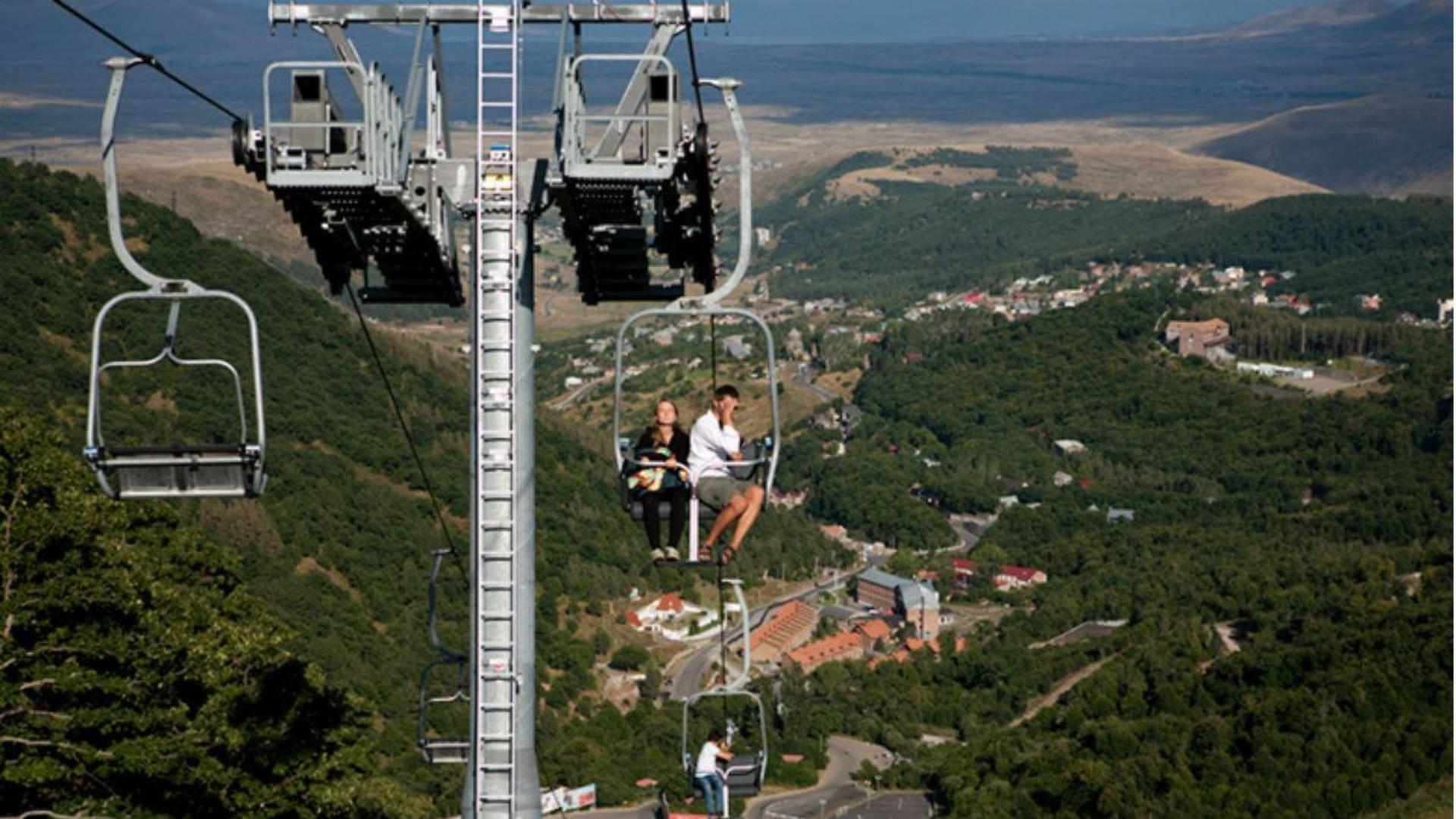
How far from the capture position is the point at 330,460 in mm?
68938

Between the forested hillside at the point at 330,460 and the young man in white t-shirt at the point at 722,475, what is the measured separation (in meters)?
28.9

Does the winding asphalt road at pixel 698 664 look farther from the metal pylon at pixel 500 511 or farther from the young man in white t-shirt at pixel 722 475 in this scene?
the metal pylon at pixel 500 511

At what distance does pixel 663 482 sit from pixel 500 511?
8.04ft

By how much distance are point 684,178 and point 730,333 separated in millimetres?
168404

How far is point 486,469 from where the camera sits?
12.9 metres

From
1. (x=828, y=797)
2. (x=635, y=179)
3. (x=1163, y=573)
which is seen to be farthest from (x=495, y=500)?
(x=1163, y=573)

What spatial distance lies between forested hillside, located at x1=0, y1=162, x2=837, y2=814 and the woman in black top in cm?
2884

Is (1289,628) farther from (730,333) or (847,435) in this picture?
(730,333)

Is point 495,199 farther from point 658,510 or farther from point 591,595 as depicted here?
point 591,595

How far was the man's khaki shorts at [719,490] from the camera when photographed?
50.0 feet

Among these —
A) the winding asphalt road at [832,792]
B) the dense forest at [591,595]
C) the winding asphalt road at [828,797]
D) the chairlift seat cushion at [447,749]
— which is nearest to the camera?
the chairlift seat cushion at [447,749]

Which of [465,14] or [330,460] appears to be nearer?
[465,14]

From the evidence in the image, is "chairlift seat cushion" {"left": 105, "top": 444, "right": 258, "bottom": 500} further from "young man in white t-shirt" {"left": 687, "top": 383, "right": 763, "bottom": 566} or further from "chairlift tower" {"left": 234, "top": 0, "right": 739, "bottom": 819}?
"young man in white t-shirt" {"left": 687, "top": 383, "right": 763, "bottom": 566}

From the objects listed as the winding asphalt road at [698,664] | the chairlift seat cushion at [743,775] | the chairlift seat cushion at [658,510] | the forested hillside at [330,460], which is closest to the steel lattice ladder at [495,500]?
the chairlift seat cushion at [658,510]
